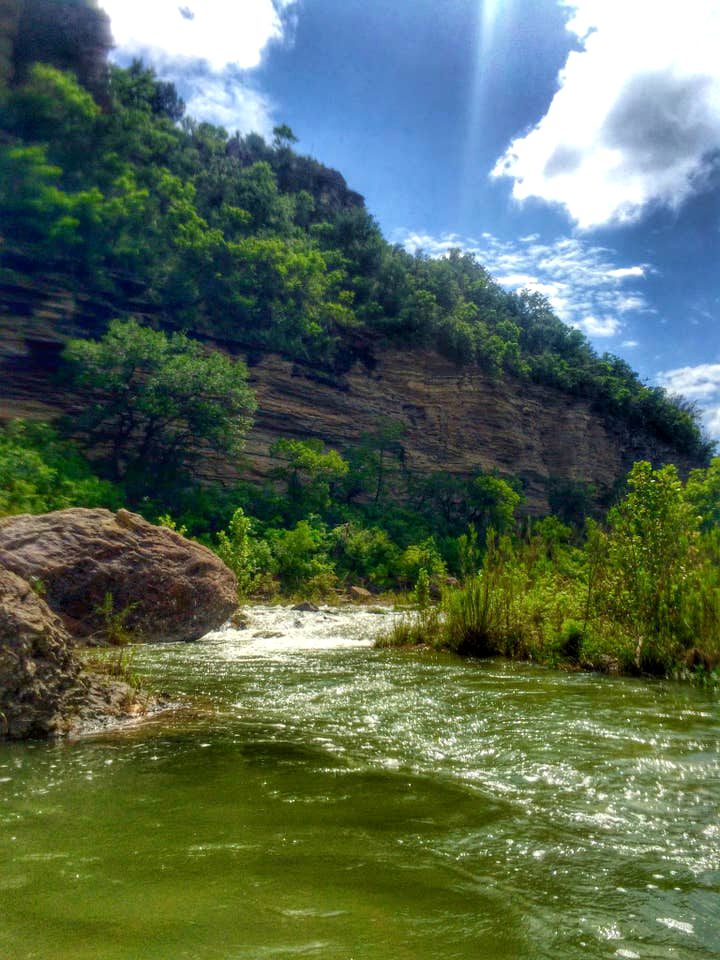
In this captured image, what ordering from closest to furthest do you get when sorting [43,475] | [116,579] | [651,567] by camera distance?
[651,567] → [116,579] → [43,475]

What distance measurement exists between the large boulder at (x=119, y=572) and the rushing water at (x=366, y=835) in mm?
4348

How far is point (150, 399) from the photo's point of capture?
24.8 meters

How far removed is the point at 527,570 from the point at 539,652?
1573 mm

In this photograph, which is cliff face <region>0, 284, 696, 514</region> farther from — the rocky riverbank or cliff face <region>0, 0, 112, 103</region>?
the rocky riverbank

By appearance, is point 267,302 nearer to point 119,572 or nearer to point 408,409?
point 408,409

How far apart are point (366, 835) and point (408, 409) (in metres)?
36.2

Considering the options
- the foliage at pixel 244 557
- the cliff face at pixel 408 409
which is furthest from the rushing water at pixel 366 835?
the cliff face at pixel 408 409

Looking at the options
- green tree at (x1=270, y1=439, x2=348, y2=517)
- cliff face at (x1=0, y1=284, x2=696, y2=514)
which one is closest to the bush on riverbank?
green tree at (x1=270, y1=439, x2=348, y2=517)

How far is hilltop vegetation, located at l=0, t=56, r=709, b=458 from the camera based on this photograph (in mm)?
28938

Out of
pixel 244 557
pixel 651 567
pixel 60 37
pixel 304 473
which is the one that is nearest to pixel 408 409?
pixel 304 473

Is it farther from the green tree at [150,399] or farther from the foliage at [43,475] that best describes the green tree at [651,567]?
the green tree at [150,399]

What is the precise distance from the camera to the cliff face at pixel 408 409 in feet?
88.1

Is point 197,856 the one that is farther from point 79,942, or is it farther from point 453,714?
point 453,714

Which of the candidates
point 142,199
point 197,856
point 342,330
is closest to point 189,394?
point 142,199
